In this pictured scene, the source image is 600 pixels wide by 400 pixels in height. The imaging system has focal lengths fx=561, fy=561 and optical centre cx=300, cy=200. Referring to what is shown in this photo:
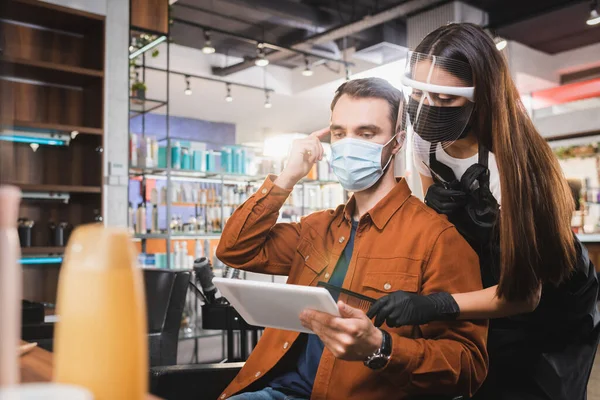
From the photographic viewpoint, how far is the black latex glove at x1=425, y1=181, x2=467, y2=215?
1625 mm

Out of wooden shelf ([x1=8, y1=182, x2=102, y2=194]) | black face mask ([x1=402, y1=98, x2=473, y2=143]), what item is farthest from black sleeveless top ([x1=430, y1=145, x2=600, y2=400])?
wooden shelf ([x1=8, y1=182, x2=102, y2=194])

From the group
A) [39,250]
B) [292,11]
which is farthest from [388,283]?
[292,11]

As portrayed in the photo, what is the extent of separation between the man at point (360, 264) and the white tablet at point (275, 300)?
44 mm

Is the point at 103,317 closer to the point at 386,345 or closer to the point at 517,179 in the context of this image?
the point at 386,345

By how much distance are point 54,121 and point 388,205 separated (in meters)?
3.47

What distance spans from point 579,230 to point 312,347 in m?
6.73

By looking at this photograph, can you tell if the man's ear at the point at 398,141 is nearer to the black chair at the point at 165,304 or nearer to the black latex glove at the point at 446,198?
the black latex glove at the point at 446,198

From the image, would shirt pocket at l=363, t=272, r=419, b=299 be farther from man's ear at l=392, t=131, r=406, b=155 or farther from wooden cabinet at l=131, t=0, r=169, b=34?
wooden cabinet at l=131, t=0, r=169, b=34

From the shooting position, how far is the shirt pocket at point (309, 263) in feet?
5.40

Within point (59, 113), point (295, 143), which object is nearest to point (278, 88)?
point (59, 113)

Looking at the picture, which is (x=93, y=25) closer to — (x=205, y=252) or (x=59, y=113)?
(x=59, y=113)

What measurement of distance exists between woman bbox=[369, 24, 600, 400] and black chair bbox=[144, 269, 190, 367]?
1763 millimetres

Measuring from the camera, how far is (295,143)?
68.4 inches

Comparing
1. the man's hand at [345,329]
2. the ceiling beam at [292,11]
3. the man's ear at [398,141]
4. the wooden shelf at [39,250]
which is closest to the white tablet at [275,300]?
the man's hand at [345,329]
